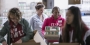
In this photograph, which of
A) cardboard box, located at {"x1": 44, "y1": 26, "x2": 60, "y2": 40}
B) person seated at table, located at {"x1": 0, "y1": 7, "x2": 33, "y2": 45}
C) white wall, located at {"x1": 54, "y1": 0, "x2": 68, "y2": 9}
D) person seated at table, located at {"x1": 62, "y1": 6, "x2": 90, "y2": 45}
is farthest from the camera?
white wall, located at {"x1": 54, "y1": 0, "x2": 68, "y2": 9}

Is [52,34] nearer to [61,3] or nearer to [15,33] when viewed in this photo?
[15,33]

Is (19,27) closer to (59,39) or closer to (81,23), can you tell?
(59,39)

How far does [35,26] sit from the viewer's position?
11.9 ft

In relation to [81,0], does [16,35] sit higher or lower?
lower

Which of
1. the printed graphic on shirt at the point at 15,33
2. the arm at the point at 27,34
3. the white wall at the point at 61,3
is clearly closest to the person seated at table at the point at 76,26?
the arm at the point at 27,34

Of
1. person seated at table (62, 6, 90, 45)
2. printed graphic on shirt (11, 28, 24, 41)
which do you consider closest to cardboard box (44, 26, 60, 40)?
person seated at table (62, 6, 90, 45)

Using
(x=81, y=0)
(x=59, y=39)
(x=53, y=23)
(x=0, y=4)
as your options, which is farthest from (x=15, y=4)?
(x=59, y=39)

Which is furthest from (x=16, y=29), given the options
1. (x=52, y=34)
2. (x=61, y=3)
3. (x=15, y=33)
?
(x=61, y=3)

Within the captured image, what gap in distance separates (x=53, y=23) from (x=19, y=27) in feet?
3.79

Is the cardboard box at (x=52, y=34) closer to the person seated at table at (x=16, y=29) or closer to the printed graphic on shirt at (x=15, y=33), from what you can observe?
the person seated at table at (x=16, y=29)

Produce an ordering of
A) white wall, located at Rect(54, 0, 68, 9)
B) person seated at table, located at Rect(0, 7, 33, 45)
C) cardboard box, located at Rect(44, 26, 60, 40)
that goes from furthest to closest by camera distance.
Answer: white wall, located at Rect(54, 0, 68, 9), person seated at table, located at Rect(0, 7, 33, 45), cardboard box, located at Rect(44, 26, 60, 40)

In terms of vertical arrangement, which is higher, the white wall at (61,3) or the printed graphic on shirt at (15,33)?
the white wall at (61,3)

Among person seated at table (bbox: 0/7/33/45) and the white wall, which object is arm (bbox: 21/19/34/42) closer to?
person seated at table (bbox: 0/7/33/45)

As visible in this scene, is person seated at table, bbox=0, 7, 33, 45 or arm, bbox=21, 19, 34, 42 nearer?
arm, bbox=21, 19, 34, 42
